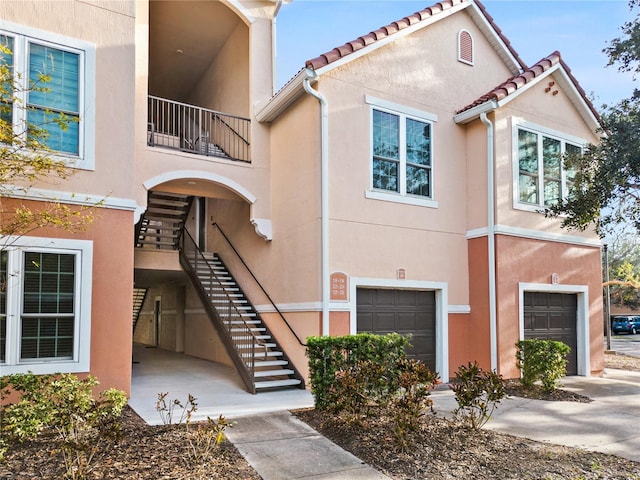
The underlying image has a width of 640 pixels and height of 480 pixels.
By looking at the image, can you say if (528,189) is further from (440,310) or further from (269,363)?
(269,363)

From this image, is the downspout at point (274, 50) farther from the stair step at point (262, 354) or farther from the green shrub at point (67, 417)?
the green shrub at point (67, 417)

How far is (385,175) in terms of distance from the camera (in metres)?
10.8

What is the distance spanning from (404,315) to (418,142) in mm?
3773

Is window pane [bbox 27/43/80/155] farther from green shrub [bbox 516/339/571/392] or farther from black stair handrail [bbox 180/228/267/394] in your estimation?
green shrub [bbox 516/339/571/392]

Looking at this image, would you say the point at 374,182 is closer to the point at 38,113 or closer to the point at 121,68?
the point at 121,68

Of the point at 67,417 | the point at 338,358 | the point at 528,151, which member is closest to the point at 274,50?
the point at 528,151

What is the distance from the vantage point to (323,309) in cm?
961

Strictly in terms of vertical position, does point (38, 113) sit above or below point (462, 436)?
above

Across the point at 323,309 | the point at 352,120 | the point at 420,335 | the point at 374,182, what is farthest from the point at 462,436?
the point at 352,120

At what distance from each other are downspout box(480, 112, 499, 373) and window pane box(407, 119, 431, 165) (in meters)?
1.25

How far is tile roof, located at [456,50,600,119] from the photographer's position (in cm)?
1138

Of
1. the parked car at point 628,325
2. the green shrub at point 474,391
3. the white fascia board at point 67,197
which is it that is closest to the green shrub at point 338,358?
the green shrub at point 474,391

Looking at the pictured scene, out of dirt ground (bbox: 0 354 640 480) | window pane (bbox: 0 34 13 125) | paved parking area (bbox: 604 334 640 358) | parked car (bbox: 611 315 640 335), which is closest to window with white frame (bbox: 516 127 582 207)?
dirt ground (bbox: 0 354 640 480)

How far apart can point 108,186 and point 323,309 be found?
168 inches
